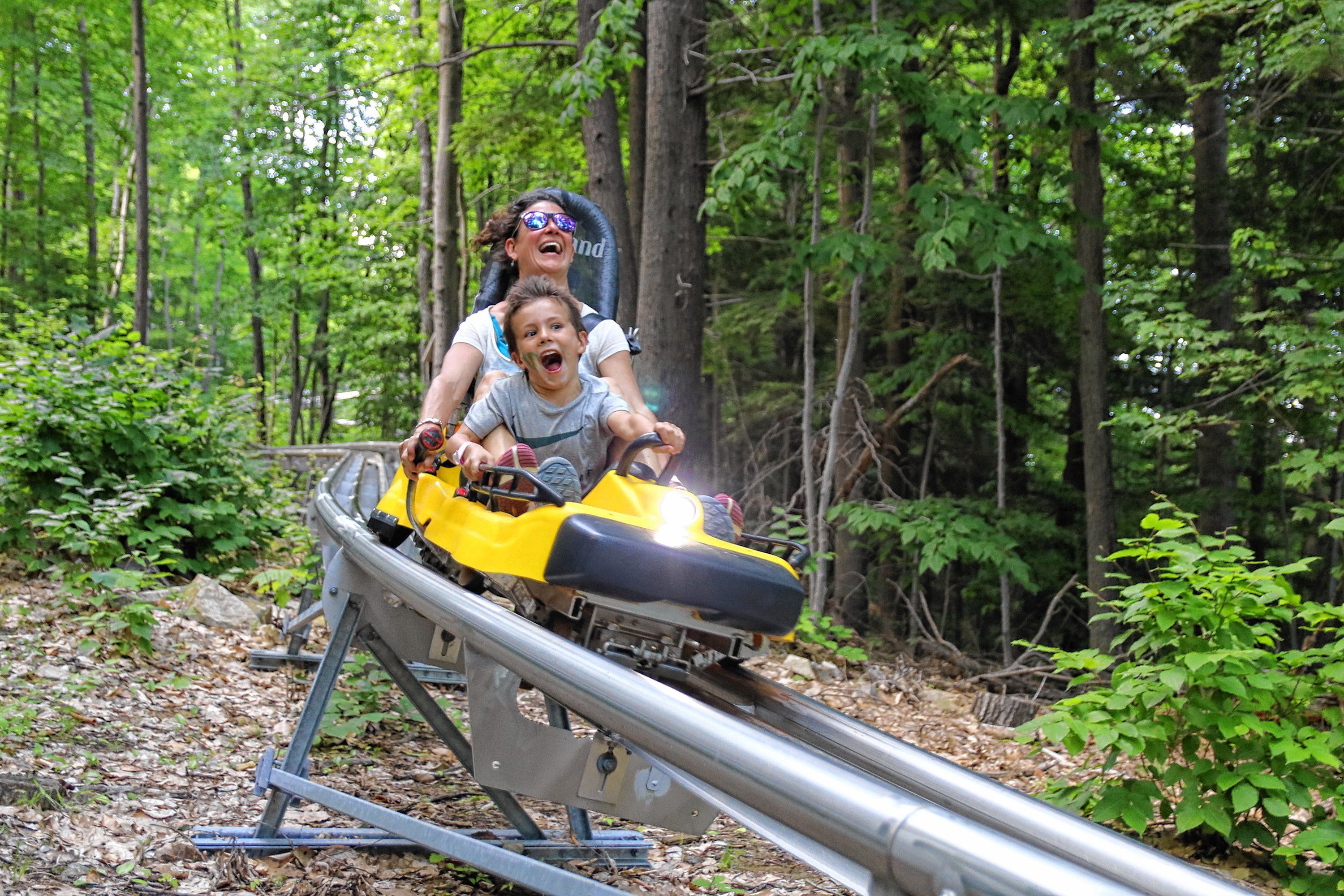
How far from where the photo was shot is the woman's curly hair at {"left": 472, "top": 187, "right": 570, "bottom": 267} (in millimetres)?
4117

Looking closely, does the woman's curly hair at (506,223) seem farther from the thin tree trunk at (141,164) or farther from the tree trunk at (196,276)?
the tree trunk at (196,276)

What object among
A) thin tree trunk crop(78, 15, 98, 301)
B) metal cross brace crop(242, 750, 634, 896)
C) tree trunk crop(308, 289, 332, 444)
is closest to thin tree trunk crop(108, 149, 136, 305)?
thin tree trunk crop(78, 15, 98, 301)

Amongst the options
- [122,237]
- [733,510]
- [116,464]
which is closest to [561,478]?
[733,510]

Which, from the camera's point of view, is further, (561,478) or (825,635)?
(825,635)

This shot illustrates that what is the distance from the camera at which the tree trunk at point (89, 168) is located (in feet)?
64.3

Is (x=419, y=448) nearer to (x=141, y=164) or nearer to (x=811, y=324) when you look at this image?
(x=811, y=324)

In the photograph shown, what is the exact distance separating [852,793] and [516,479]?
6.15ft

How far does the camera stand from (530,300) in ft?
10.6

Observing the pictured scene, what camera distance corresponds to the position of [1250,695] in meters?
3.08

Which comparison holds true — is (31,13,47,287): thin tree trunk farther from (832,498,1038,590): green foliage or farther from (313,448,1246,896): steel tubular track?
(313,448,1246,896): steel tubular track

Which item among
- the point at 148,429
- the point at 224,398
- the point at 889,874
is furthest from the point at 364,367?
the point at 889,874

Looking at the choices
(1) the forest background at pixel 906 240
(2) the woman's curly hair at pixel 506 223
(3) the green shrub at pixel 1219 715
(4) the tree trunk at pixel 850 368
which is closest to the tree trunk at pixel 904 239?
(1) the forest background at pixel 906 240

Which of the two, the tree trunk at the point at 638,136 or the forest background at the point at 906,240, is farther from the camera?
the tree trunk at the point at 638,136

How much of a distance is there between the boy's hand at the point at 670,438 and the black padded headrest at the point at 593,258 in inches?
60.4
